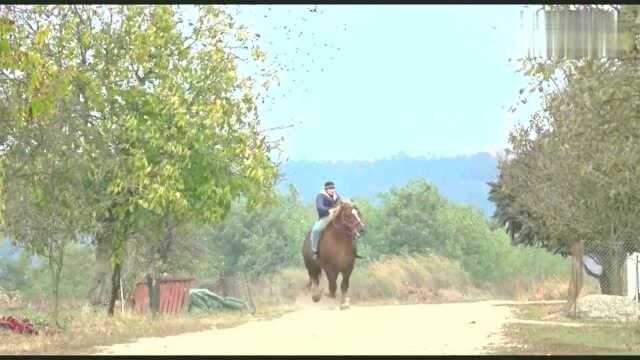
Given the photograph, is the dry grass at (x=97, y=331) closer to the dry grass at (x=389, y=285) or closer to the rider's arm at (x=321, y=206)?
the rider's arm at (x=321, y=206)

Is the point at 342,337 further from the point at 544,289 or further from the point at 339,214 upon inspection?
the point at 544,289

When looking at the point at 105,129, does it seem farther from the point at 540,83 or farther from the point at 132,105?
the point at 540,83

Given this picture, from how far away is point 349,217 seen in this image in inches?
1064

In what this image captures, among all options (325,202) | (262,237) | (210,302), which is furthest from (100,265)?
(262,237)

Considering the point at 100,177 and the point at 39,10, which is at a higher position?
the point at 39,10

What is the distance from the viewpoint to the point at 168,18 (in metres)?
26.0

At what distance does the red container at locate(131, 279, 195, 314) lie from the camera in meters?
29.5

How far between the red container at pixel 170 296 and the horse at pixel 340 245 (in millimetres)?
3955

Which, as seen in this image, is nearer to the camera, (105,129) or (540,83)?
(540,83)

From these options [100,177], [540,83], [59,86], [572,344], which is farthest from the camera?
[100,177]

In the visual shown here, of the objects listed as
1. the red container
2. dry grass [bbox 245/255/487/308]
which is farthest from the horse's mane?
dry grass [bbox 245/255/487/308]

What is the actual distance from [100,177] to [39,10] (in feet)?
14.6

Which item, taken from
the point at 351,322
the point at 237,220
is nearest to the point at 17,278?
the point at 237,220

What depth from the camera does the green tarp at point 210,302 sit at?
33156 mm
